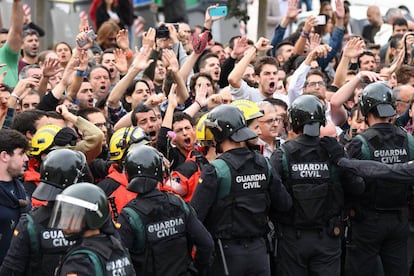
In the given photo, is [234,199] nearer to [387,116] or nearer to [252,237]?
[252,237]

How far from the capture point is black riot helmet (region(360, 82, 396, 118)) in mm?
8625

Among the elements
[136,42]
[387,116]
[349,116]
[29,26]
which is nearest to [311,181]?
[387,116]

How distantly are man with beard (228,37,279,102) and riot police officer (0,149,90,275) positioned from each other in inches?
167

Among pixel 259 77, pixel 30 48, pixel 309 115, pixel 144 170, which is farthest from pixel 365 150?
pixel 30 48

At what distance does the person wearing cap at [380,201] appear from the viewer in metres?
8.61

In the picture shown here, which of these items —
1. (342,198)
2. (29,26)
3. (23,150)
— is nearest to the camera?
(23,150)

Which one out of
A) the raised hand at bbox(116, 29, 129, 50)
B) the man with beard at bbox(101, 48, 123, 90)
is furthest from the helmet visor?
the man with beard at bbox(101, 48, 123, 90)

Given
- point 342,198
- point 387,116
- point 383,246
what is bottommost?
point 383,246

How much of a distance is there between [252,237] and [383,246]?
1.51 metres

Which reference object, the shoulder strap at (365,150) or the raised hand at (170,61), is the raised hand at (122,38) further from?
the shoulder strap at (365,150)

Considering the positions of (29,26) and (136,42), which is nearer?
(29,26)

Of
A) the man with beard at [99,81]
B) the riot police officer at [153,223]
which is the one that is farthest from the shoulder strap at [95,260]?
the man with beard at [99,81]

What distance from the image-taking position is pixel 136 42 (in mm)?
18406

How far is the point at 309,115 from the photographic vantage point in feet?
26.9
